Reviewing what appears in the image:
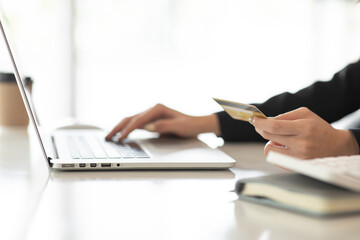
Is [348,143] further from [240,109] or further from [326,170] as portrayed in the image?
[326,170]

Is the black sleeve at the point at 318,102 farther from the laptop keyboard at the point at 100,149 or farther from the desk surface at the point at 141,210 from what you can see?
the desk surface at the point at 141,210

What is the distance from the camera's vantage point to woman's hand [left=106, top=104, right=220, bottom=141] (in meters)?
1.34

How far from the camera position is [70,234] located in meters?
0.55

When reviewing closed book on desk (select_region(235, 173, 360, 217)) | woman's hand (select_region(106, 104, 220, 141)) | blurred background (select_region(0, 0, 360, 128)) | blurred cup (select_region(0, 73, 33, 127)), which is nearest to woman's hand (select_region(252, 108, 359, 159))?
closed book on desk (select_region(235, 173, 360, 217))

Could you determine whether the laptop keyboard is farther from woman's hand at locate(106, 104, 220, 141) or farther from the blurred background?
the blurred background

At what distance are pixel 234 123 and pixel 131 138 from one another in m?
0.28

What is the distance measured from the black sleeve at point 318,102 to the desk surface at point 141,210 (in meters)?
0.45

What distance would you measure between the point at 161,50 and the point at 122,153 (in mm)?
3489

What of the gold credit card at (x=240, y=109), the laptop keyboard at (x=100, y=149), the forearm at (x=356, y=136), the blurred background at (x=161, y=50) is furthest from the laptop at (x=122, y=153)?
the blurred background at (x=161, y=50)

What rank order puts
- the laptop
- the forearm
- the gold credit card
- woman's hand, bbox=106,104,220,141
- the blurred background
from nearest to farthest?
the gold credit card → the laptop → the forearm → woman's hand, bbox=106,104,220,141 → the blurred background

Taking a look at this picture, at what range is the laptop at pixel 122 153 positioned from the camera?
92cm

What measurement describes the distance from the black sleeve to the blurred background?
2738 millimetres

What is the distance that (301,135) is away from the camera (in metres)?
0.93

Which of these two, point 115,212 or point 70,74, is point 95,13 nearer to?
point 70,74
